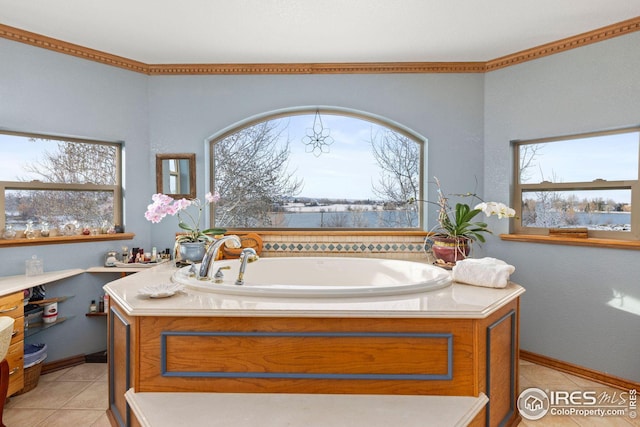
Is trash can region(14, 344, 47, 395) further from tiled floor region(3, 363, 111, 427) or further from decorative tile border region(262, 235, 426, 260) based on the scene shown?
decorative tile border region(262, 235, 426, 260)

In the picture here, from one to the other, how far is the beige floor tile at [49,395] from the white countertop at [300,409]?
1.12 metres

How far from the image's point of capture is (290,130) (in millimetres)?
3186

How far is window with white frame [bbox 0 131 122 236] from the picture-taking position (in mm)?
2498

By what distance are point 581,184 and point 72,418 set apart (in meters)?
3.71

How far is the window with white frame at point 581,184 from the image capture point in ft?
7.90

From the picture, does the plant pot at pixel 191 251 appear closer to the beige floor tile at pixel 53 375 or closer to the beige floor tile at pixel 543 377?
the beige floor tile at pixel 53 375

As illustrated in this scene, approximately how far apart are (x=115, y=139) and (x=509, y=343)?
3.14m

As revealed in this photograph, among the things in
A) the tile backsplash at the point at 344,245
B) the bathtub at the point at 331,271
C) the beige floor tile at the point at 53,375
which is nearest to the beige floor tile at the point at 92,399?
the beige floor tile at the point at 53,375

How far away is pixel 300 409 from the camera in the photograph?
1.34m

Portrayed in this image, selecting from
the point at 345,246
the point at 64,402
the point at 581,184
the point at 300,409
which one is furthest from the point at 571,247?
the point at 64,402

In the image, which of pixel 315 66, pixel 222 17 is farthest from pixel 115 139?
pixel 315 66

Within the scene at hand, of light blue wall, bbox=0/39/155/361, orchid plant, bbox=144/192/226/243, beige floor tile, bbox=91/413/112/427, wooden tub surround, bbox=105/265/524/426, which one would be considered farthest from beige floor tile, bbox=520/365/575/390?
light blue wall, bbox=0/39/155/361

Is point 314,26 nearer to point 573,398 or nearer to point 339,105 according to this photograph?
point 339,105

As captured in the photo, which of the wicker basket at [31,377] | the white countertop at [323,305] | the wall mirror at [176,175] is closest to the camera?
the white countertop at [323,305]
